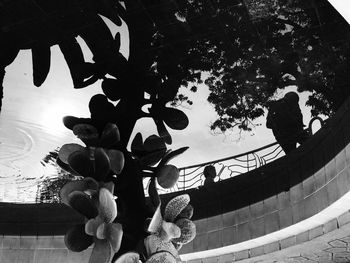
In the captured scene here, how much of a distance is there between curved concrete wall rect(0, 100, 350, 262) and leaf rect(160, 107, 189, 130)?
251 centimetres

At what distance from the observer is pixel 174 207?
3.88ft

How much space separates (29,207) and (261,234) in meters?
2.46

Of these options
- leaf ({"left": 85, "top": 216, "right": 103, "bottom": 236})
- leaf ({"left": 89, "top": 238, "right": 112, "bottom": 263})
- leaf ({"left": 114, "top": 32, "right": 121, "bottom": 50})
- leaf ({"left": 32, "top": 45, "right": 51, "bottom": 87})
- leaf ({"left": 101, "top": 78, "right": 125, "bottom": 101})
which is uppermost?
leaf ({"left": 114, "top": 32, "right": 121, "bottom": 50})

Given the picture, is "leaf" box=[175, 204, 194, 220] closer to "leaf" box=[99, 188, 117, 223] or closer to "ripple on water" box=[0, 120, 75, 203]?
"leaf" box=[99, 188, 117, 223]

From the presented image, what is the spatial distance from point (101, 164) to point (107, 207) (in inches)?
4.8

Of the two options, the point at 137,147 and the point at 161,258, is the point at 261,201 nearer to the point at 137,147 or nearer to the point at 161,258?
the point at 137,147

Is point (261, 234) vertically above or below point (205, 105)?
below

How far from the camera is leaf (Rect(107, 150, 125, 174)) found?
1134mm

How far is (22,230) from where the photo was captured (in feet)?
17.8

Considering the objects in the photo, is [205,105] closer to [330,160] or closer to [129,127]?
[330,160]

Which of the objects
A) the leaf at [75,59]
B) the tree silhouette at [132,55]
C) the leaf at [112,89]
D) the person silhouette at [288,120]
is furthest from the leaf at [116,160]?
the person silhouette at [288,120]

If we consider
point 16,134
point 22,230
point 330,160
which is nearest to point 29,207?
point 22,230

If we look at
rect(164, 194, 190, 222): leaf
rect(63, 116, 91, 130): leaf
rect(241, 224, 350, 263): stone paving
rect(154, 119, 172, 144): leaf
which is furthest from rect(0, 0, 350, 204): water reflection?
rect(241, 224, 350, 263): stone paving

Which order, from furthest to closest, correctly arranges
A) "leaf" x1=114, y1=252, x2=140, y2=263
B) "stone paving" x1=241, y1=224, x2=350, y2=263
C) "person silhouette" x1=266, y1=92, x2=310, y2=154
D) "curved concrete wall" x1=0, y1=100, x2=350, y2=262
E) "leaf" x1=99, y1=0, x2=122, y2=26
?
"stone paving" x1=241, y1=224, x2=350, y2=263, "person silhouette" x1=266, y1=92, x2=310, y2=154, "curved concrete wall" x1=0, y1=100, x2=350, y2=262, "leaf" x1=99, y1=0, x2=122, y2=26, "leaf" x1=114, y1=252, x2=140, y2=263
